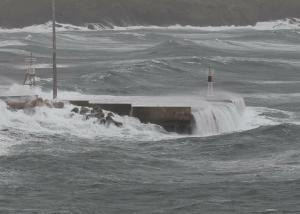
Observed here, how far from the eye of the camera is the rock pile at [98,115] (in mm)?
24922

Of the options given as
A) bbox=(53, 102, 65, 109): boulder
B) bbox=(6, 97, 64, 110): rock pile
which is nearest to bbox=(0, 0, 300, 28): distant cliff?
bbox=(53, 102, 65, 109): boulder

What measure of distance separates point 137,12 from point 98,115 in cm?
8947

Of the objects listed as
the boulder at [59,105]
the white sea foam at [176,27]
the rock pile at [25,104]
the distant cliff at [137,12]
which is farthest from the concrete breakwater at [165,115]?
the distant cliff at [137,12]

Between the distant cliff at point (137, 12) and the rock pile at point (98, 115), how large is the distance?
8123 centimetres

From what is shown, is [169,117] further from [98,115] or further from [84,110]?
[84,110]

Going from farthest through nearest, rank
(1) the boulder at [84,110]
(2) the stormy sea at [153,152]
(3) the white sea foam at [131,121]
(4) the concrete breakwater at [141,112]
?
(1) the boulder at [84,110] → (4) the concrete breakwater at [141,112] → (3) the white sea foam at [131,121] → (2) the stormy sea at [153,152]

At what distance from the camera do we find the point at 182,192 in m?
17.7

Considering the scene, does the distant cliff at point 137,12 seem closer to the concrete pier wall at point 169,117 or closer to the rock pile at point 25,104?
the rock pile at point 25,104

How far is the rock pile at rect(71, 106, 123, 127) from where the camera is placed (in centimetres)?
2492

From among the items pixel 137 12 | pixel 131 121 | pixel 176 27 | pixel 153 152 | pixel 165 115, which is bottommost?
pixel 153 152

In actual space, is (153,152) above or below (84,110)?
below

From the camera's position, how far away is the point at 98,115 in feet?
82.7

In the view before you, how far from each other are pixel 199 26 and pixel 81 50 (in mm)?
54038

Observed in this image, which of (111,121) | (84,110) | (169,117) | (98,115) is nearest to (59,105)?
(84,110)
